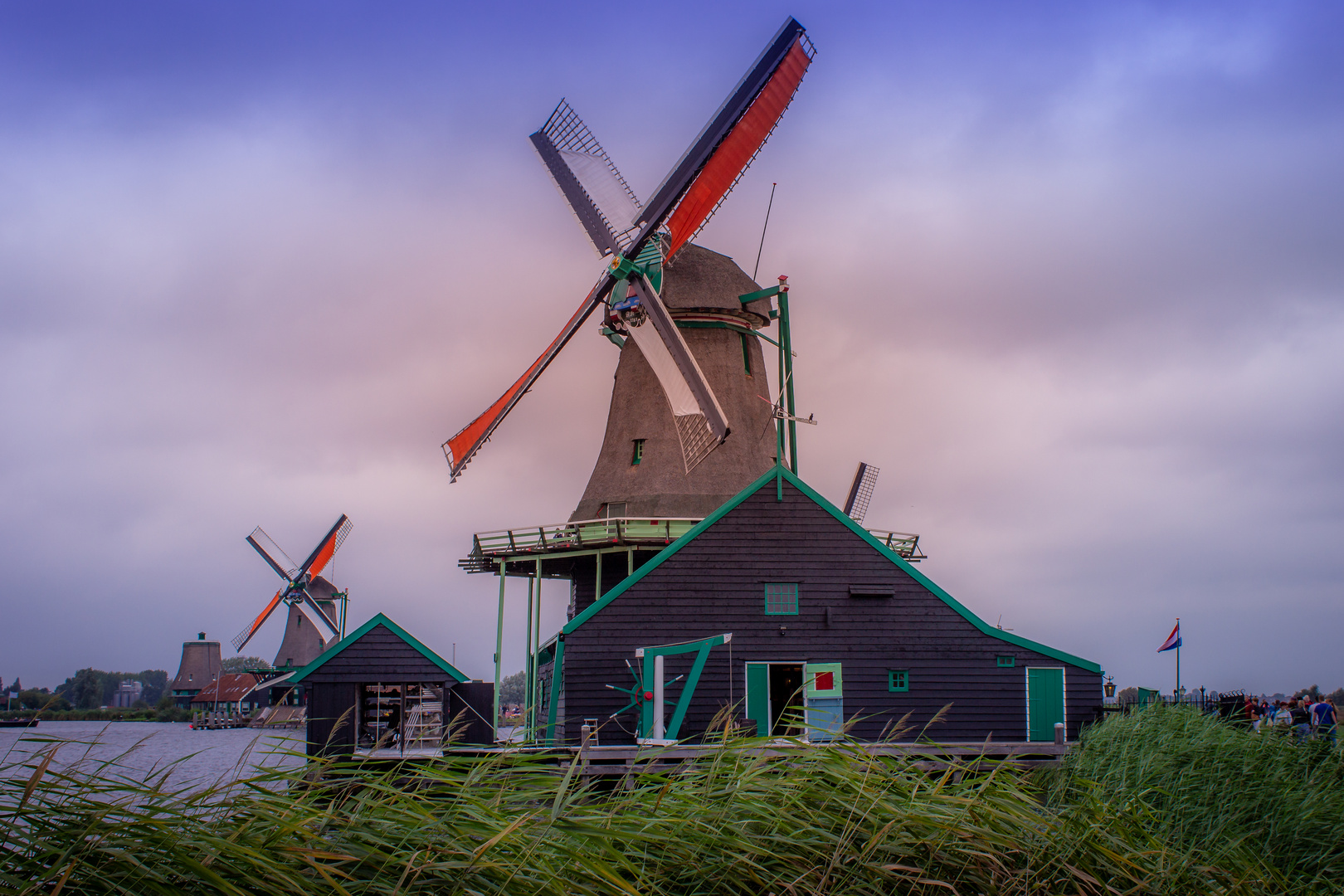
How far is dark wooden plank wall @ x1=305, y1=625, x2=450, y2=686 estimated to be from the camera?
577 inches

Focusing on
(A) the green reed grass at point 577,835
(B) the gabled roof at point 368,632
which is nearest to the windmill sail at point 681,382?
(B) the gabled roof at point 368,632

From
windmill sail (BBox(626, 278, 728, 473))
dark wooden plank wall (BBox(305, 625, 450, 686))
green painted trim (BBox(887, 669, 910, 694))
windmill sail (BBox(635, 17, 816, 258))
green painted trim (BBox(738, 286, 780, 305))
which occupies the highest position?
windmill sail (BBox(635, 17, 816, 258))

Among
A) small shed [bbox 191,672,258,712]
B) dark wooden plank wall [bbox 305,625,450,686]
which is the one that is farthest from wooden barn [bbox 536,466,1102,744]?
small shed [bbox 191,672,258,712]

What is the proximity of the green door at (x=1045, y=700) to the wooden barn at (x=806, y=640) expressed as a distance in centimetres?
3

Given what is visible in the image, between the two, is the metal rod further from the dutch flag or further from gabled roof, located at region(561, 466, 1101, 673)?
the dutch flag

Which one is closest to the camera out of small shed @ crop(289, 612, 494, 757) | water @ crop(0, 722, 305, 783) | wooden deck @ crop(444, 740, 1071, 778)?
water @ crop(0, 722, 305, 783)

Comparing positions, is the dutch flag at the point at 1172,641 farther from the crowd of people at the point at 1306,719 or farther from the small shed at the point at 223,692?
the small shed at the point at 223,692

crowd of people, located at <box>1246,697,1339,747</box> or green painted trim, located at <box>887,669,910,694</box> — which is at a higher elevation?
green painted trim, located at <box>887,669,910,694</box>

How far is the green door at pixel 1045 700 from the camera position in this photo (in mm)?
17844

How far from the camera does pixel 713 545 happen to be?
18219mm

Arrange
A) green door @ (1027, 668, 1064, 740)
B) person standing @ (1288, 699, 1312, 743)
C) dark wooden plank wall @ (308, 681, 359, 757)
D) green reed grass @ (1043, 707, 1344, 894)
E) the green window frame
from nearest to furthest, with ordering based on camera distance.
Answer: green reed grass @ (1043, 707, 1344, 894) < person standing @ (1288, 699, 1312, 743) < dark wooden plank wall @ (308, 681, 359, 757) < green door @ (1027, 668, 1064, 740) < the green window frame

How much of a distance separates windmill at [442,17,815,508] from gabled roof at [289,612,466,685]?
27.7ft

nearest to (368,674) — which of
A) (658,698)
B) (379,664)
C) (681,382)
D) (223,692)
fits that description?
→ (379,664)

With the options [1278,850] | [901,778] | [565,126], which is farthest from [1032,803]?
[565,126]
